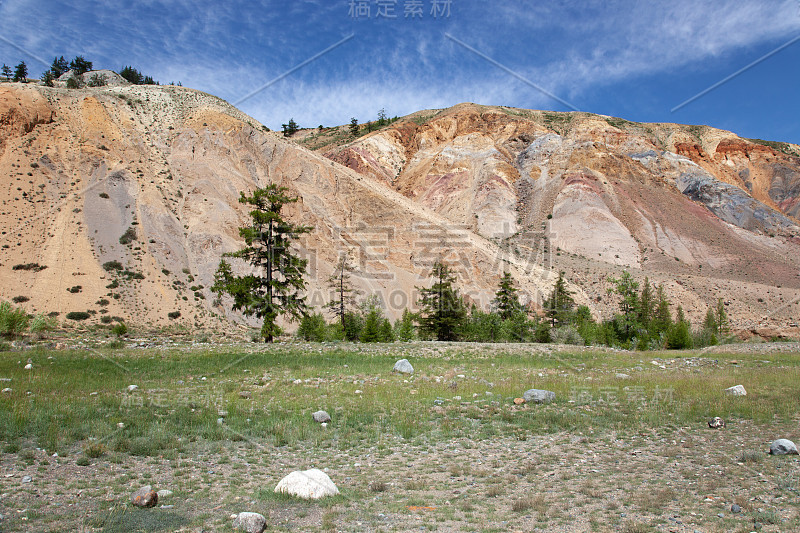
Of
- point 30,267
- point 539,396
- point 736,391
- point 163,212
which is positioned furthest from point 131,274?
point 736,391

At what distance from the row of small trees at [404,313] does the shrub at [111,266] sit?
28.6 feet

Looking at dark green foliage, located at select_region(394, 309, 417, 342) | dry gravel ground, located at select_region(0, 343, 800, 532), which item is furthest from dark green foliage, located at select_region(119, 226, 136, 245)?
dry gravel ground, located at select_region(0, 343, 800, 532)

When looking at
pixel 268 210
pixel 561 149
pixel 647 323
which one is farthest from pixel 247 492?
pixel 561 149

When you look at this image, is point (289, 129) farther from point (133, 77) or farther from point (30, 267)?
point (30, 267)

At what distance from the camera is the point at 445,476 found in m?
7.25

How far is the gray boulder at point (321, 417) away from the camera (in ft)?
32.9

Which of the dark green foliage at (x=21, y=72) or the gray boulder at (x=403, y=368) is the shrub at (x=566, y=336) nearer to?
the gray boulder at (x=403, y=368)

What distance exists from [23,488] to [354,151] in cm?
9056

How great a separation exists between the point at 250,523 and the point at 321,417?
16.6ft

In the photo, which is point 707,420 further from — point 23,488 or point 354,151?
point 354,151

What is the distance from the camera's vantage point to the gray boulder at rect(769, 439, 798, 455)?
26.0ft

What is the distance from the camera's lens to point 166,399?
1094 centimetres

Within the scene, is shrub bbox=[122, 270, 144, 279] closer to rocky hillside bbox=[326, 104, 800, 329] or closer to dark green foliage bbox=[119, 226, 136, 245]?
dark green foliage bbox=[119, 226, 136, 245]

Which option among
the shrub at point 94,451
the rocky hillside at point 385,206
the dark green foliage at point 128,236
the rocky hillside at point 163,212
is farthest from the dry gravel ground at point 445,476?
the dark green foliage at point 128,236
